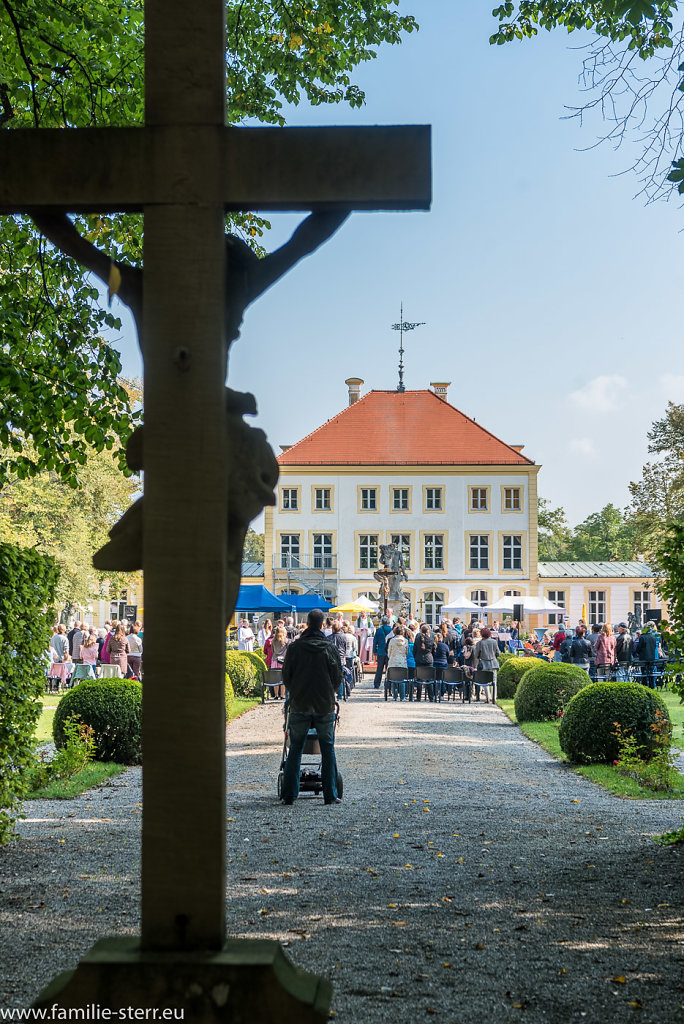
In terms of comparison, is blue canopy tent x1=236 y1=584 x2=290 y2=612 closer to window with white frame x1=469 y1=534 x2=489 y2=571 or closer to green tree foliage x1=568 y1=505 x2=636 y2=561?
window with white frame x1=469 y1=534 x2=489 y2=571

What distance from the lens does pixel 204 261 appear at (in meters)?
2.43

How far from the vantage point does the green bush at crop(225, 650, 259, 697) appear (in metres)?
23.4

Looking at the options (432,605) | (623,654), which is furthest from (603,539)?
(623,654)

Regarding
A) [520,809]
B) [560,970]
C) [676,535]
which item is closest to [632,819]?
[520,809]

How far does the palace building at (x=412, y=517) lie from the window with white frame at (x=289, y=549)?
0.05 meters

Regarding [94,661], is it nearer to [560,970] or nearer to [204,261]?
[560,970]

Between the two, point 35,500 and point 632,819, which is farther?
point 35,500

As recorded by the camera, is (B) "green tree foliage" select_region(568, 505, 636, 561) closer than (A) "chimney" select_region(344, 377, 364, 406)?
No

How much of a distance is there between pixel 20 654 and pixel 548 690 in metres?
11.8

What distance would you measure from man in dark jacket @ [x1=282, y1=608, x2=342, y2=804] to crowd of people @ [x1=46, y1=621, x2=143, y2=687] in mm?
11431

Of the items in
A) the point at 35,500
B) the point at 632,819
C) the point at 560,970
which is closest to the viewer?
the point at 560,970

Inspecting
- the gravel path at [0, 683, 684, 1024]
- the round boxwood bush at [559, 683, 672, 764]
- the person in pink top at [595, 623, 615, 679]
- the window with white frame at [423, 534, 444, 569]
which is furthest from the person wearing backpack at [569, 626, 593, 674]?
the window with white frame at [423, 534, 444, 569]

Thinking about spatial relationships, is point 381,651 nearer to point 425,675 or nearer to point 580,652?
point 425,675

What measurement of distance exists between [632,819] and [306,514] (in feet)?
155
